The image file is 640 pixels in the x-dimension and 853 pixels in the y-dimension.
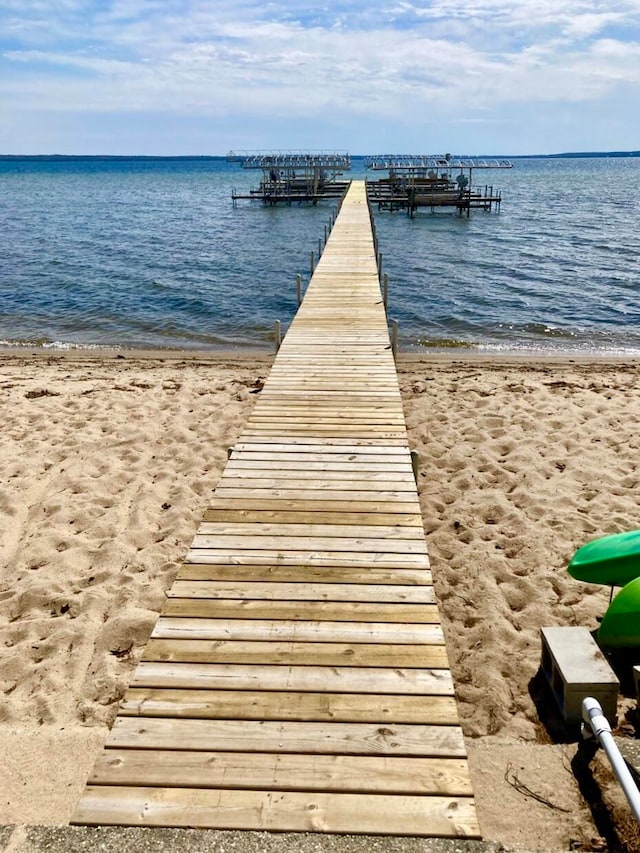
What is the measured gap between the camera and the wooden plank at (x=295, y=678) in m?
3.07

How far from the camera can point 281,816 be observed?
96.4 inches

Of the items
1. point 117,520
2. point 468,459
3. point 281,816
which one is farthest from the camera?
point 468,459

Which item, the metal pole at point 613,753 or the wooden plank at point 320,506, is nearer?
the metal pole at point 613,753

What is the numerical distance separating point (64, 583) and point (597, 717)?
4203 millimetres

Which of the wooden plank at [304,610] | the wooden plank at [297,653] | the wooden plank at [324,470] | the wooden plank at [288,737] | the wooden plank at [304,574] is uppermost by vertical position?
the wooden plank at [324,470]

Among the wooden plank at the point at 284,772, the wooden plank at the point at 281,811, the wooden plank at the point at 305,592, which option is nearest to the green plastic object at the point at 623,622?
the wooden plank at the point at 305,592

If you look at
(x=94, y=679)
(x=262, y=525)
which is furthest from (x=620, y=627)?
(x=94, y=679)

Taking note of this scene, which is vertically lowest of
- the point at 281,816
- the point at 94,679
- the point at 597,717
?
the point at 94,679

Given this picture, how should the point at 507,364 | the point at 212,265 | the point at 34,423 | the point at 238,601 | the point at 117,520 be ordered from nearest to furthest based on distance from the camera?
the point at 238,601, the point at 117,520, the point at 34,423, the point at 507,364, the point at 212,265

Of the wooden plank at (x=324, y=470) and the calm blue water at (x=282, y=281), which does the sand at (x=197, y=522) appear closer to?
the wooden plank at (x=324, y=470)

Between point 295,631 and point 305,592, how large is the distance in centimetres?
36

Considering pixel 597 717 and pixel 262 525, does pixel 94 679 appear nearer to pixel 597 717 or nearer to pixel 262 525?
pixel 262 525

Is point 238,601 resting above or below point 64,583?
above

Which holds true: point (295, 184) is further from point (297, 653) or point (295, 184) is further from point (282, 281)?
point (297, 653)
